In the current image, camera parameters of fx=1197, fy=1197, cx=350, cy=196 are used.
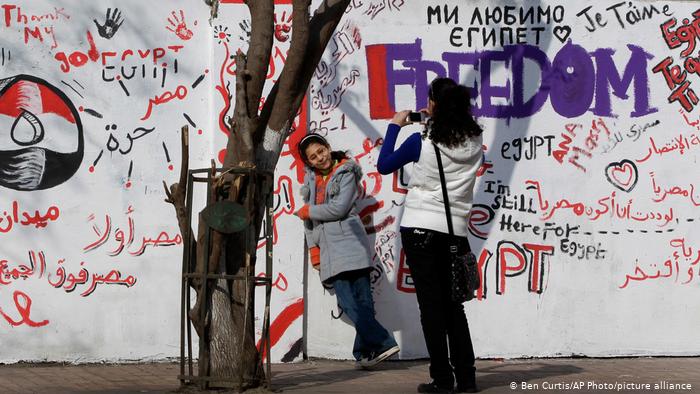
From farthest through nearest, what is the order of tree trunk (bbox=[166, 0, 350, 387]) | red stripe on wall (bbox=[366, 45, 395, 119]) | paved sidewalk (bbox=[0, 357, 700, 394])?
red stripe on wall (bbox=[366, 45, 395, 119]) < paved sidewalk (bbox=[0, 357, 700, 394]) < tree trunk (bbox=[166, 0, 350, 387])

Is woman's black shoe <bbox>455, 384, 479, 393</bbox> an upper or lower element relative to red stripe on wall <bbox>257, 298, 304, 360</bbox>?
lower

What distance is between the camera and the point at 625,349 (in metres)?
9.49

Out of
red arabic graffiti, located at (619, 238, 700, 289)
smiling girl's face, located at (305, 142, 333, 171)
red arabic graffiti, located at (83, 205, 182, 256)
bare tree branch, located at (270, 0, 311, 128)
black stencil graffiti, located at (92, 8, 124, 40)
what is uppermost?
black stencil graffiti, located at (92, 8, 124, 40)

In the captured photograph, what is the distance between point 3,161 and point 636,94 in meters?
4.91

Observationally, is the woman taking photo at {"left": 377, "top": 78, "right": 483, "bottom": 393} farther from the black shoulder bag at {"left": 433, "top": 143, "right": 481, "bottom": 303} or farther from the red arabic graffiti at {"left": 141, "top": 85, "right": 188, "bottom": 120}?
the red arabic graffiti at {"left": 141, "top": 85, "right": 188, "bottom": 120}

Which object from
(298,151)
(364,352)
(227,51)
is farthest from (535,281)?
(227,51)

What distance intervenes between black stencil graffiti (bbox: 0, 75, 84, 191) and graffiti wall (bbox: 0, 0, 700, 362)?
0.01 m

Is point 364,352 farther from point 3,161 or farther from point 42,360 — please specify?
point 3,161

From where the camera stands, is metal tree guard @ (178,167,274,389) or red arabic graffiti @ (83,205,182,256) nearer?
metal tree guard @ (178,167,274,389)

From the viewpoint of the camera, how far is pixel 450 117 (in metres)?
7.25

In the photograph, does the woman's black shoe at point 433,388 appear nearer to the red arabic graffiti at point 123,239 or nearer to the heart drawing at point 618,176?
the red arabic graffiti at point 123,239

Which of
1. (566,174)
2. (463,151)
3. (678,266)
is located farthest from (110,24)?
(678,266)

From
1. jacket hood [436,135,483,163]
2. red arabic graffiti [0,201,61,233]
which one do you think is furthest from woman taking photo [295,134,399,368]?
red arabic graffiti [0,201,61,233]

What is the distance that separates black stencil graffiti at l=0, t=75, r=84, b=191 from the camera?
8758mm
